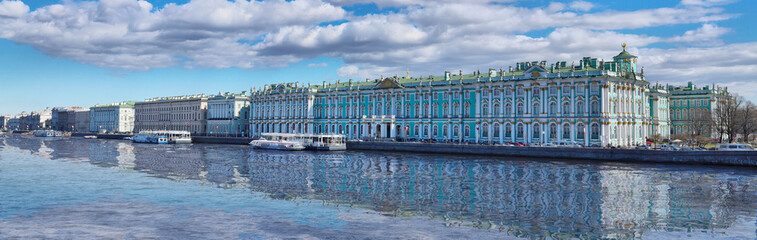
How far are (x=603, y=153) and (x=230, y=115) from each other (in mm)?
88796

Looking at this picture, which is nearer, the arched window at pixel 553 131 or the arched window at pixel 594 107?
the arched window at pixel 594 107

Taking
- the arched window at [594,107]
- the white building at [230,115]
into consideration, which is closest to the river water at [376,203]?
the arched window at [594,107]

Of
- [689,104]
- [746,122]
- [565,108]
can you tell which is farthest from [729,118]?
[565,108]

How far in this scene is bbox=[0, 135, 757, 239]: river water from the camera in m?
19.5

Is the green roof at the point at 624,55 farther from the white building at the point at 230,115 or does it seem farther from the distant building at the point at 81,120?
the distant building at the point at 81,120

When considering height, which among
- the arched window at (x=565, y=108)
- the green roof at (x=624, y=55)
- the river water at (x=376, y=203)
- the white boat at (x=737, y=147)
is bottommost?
the river water at (x=376, y=203)

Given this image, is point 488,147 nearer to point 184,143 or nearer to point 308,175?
point 308,175

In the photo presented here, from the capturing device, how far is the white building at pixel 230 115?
405 ft

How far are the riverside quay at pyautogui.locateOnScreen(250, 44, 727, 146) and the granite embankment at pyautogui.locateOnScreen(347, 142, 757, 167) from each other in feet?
30.8

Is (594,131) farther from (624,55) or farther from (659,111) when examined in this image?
(659,111)

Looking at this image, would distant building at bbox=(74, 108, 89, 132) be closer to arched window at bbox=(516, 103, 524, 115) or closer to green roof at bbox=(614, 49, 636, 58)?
arched window at bbox=(516, 103, 524, 115)

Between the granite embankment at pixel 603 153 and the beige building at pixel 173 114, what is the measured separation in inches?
2945

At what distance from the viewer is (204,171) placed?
1662 inches

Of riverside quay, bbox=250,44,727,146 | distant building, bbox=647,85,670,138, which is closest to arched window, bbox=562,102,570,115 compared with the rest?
riverside quay, bbox=250,44,727,146
